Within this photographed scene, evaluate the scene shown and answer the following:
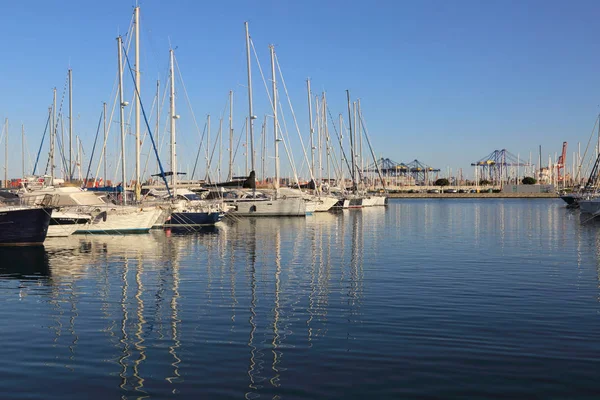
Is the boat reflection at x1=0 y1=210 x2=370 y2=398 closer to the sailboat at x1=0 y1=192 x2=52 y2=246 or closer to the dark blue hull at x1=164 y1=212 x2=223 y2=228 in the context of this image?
the sailboat at x1=0 y1=192 x2=52 y2=246

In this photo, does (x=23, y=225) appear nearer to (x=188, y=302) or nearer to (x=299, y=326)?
(x=188, y=302)

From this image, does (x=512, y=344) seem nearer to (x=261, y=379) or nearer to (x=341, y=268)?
(x=261, y=379)

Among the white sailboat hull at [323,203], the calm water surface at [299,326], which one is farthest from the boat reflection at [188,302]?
the white sailboat hull at [323,203]

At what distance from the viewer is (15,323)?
15.0m

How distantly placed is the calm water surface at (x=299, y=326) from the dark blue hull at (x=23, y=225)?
3301mm

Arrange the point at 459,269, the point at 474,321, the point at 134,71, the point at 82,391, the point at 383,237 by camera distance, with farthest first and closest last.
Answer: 1. the point at 134,71
2. the point at 383,237
3. the point at 459,269
4. the point at 474,321
5. the point at 82,391

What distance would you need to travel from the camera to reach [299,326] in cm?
1459

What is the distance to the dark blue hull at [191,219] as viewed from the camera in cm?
4872

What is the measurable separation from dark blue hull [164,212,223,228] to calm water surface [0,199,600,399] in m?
19.1

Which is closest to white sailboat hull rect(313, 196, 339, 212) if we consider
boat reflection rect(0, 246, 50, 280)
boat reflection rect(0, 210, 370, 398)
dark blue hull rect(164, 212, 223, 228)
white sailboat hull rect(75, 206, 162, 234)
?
dark blue hull rect(164, 212, 223, 228)

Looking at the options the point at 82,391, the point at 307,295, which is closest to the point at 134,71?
the point at 307,295

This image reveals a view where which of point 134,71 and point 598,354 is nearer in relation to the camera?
point 598,354

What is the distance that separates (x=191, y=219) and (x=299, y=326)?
36.0 meters

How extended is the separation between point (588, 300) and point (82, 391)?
43.0ft
